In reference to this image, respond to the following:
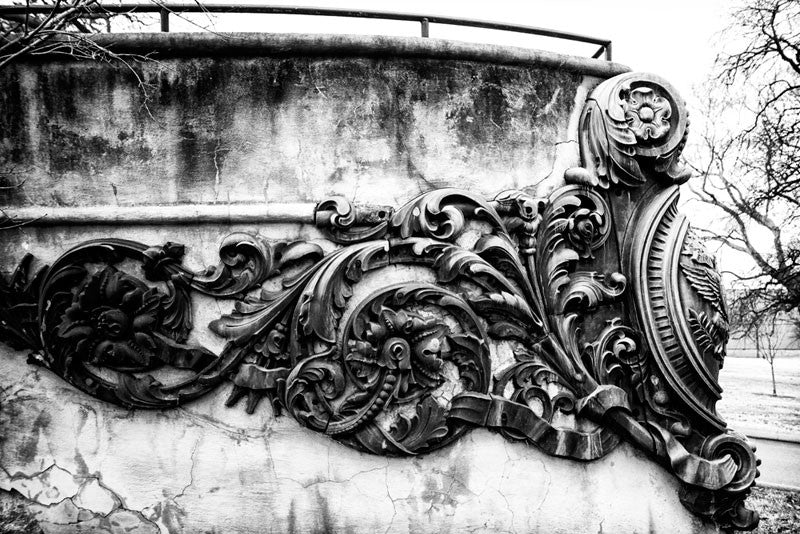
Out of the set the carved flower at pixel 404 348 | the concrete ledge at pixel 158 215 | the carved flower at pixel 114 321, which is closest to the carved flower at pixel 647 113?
the carved flower at pixel 404 348

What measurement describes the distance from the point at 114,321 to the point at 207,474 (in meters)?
0.87

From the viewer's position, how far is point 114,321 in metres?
3.48

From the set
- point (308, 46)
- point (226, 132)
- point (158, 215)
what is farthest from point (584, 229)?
point (158, 215)

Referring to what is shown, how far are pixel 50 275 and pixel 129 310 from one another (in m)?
0.42

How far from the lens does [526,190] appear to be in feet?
12.6

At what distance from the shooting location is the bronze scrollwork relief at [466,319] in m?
3.50

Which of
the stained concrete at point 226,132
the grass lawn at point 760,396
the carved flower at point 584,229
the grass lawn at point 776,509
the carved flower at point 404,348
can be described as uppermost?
the stained concrete at point 226,132

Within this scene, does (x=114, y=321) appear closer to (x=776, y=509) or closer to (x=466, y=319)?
(x=466, y=319)

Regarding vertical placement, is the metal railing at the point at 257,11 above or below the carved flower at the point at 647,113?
above

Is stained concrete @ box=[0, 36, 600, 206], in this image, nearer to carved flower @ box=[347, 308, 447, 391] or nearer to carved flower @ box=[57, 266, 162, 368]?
carved flower @ box=[57, 266, 162, 368]

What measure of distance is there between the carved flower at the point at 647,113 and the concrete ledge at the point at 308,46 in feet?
1.79

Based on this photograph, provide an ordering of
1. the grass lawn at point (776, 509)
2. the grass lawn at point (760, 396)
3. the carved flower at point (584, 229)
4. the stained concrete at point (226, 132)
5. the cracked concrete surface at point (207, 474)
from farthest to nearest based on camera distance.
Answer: the grass lawn at point (760, 396), the grass lawn at point (776, 509), the carved flower at point (584, 229), the stained concrete at point (226, 132), the cracked concrete surface at point (207, 474)

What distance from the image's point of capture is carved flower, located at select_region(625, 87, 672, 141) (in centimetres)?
387

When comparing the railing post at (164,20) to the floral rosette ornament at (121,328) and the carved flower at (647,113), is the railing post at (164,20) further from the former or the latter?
the carved flower at (647,113)
